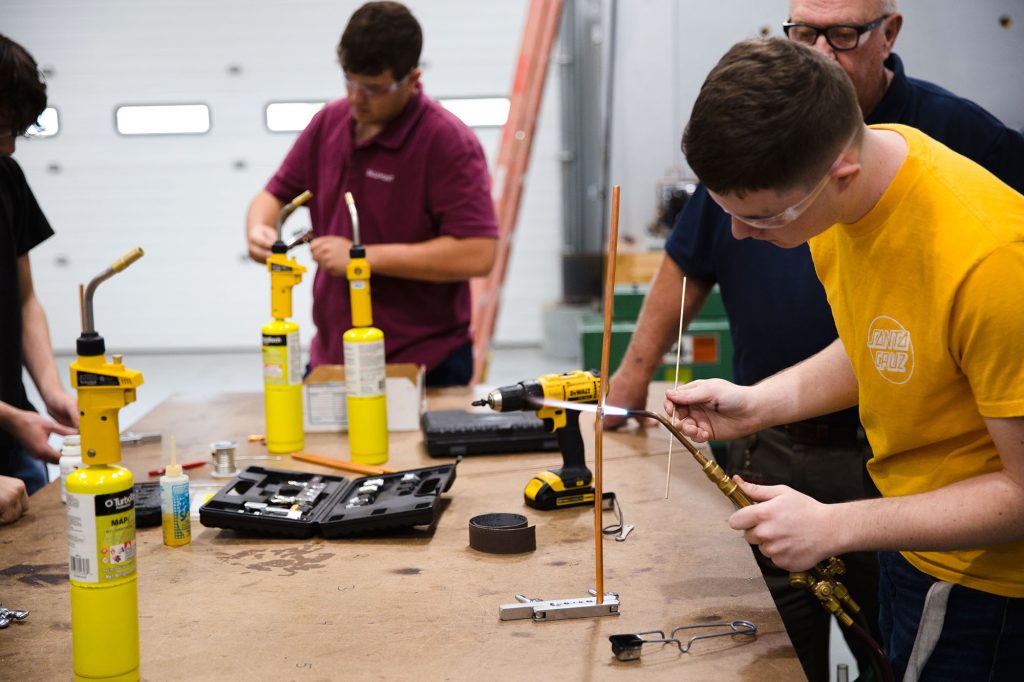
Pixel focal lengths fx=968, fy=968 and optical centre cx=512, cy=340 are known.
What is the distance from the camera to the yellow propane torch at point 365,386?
1.93m

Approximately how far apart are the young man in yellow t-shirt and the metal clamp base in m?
0.21

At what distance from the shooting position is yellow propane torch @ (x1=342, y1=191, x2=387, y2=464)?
1.93m

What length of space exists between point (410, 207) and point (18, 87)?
1.06m

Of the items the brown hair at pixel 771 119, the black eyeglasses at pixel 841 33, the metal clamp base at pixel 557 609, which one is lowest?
the metal clamp base at pixel 557 609

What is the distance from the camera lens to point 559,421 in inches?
69.9

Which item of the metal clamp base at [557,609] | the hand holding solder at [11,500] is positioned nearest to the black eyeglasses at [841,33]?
the metal clamp base at [557,609]

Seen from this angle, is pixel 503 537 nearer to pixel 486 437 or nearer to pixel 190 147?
pixel 486 437

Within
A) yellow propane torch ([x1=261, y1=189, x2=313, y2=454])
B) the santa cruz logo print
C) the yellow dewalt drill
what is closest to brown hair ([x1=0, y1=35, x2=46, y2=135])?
yellow propane torch ([x1=261, y1=189, x2=313, y2=454])

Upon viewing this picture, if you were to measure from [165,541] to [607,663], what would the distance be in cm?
79

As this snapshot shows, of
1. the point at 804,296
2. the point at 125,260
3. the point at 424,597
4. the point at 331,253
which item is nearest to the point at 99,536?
the point at 125,260

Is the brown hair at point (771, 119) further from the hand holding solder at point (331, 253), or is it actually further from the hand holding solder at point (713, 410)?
the hand holding solder at point (331, 253)

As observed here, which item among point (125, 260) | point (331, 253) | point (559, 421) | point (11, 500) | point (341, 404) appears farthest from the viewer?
point (331, 253)

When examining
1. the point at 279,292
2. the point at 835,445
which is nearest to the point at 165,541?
the point at 279,292

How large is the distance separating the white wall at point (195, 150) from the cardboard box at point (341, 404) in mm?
4885
